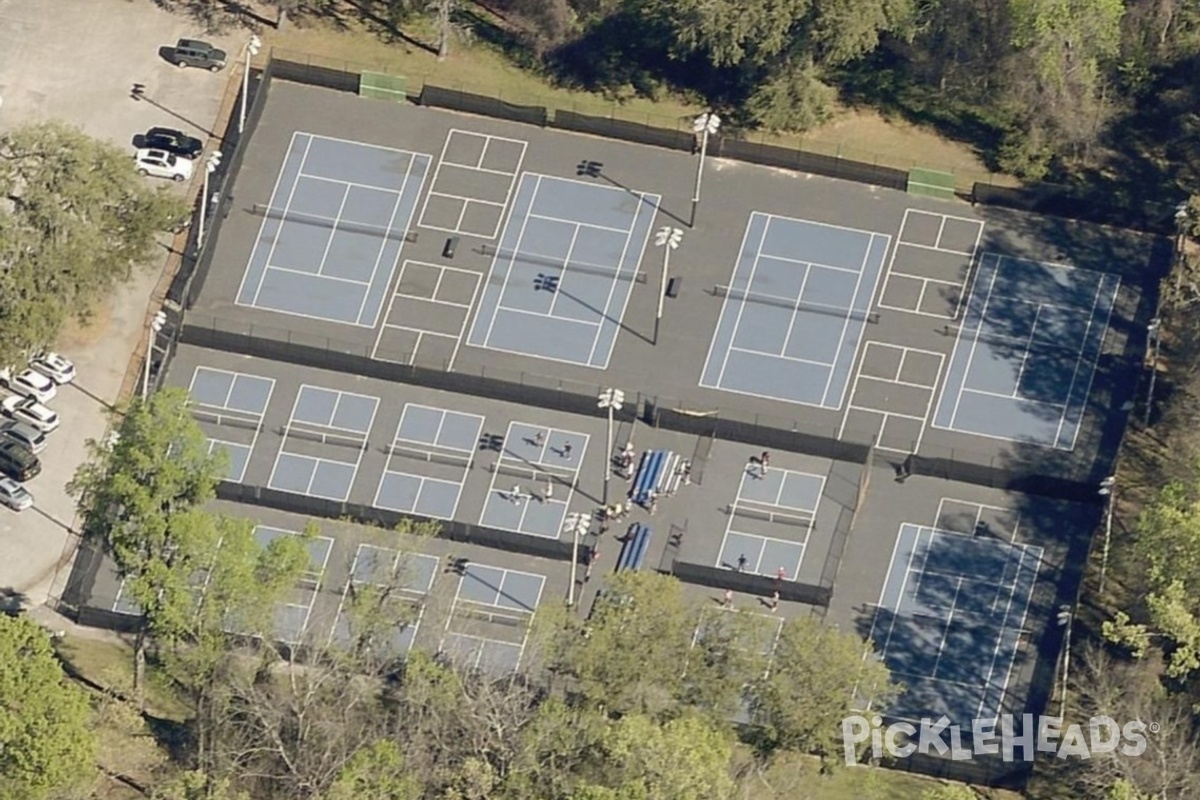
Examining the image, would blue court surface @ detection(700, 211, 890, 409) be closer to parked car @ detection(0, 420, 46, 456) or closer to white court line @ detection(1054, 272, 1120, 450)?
white court line @ detection(1054, 272, 1120, 450)

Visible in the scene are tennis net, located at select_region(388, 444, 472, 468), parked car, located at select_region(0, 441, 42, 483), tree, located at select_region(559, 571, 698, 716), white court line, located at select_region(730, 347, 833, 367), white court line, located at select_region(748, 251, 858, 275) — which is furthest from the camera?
white court line, located at select_region(748, 251, 858, 275)

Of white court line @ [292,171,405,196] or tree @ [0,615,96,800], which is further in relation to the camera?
white court line @ [292,171,405,196]

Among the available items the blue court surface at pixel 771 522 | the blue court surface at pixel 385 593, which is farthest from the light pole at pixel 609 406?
the blue court surface at pixel 385 593

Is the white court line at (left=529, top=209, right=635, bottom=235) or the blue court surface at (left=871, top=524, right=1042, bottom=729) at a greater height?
the white court line at (left=529, top=209, right=635, bottom=235)

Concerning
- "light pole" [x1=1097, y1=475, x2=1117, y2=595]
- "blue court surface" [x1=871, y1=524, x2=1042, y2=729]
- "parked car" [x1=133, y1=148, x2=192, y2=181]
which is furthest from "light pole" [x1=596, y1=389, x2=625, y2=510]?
"parked car" [x1=133, y1=148, x2=192, y2=181]

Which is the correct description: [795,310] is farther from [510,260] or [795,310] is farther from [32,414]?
[32,414]

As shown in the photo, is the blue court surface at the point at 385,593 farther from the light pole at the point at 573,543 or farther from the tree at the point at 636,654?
the tree at the point at 636,654

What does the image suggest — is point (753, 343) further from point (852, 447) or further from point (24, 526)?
point (24, 526)
